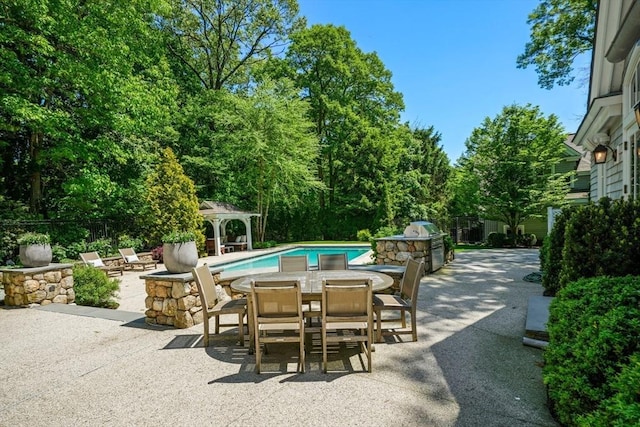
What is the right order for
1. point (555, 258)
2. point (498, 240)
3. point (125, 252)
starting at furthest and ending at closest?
point (498, 240) → point (125, 252) → point (555, 258)

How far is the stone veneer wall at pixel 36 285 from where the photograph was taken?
6.26 meters

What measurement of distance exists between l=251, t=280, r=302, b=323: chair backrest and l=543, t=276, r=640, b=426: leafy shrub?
2181 mm

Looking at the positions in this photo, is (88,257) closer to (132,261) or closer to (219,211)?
(132,261)

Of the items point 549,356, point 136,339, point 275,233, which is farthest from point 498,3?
point 275,233

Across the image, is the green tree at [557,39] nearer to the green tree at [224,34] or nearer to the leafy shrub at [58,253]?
the green tree at [224,34]

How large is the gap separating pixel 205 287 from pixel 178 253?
0.97m

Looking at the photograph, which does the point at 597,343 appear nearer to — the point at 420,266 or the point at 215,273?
the point at 420,266

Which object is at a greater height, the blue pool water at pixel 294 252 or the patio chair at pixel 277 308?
the patio chair at pixel 277 308

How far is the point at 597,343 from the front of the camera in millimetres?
2105

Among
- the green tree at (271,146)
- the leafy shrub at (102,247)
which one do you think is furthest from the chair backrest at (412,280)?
the green tree at (271,146)

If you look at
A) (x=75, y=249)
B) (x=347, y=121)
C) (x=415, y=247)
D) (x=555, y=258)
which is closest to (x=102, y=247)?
(x=75, y=249)

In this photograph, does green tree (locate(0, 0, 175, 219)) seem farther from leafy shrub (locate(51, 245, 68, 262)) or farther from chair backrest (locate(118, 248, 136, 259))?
chair backrest (locate(118, 248, 136, 259))

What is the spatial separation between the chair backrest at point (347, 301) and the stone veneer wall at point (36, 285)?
601cm

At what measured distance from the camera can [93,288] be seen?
22.7 ft
